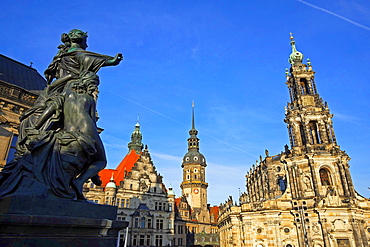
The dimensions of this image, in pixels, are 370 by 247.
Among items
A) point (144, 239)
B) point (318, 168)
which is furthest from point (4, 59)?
point (318, 168)

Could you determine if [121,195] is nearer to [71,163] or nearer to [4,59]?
[4,59]

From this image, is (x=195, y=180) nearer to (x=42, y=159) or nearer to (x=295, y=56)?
(x=295, y=56)

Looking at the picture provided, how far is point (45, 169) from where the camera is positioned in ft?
14.4

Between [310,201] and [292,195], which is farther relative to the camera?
[292,195]

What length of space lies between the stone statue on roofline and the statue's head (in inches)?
19.8

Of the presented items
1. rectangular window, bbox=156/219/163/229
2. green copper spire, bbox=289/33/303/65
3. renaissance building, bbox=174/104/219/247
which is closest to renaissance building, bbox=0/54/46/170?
rectangular window, bbox=156/219/163/229

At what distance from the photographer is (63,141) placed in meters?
4.54

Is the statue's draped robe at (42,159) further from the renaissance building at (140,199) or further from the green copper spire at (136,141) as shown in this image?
the green copper spire at (136,141)

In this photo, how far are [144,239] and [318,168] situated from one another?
90.8 ft

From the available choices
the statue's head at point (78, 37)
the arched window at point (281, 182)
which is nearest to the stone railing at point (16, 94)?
the statue's head at point (78, 37)

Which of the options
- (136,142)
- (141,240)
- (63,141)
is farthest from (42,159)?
(136,142)

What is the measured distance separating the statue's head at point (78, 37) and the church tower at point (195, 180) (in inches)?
2355

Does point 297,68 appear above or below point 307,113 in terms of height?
above

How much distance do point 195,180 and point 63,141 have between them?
61818mm
